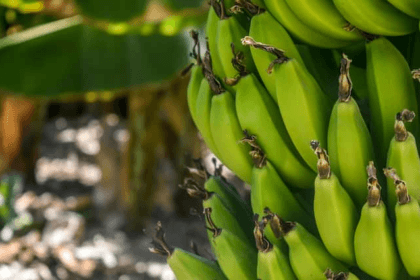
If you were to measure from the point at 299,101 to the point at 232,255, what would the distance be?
0.83ft

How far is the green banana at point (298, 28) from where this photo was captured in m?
0.88

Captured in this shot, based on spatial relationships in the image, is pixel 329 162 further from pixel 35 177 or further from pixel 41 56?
pixel 35 177

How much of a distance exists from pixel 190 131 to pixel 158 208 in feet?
1.99

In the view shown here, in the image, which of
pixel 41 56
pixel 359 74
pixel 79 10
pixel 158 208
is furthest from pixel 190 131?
pixel 359 74

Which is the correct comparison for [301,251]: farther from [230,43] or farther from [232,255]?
[230,43]

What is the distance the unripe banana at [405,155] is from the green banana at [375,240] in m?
0.04

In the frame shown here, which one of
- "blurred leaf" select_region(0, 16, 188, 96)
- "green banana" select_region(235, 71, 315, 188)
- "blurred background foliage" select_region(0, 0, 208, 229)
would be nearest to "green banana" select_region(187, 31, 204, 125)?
"green banana" select_region(235, 71, 315, 188)

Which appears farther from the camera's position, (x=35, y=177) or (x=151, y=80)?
(x=35, y=177)

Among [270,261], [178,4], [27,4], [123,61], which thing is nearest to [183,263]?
[270,261]

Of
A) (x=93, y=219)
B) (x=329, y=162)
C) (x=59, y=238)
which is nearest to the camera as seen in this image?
(x=329, y=162)

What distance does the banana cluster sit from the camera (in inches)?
30.9

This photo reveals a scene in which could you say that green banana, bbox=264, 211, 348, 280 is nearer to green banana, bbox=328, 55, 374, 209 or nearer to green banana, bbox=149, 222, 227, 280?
green banana, bbox=328, 55, 374, 209

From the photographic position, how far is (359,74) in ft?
3.19

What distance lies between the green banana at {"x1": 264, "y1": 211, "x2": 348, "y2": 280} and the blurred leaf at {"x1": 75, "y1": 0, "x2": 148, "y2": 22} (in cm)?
202
